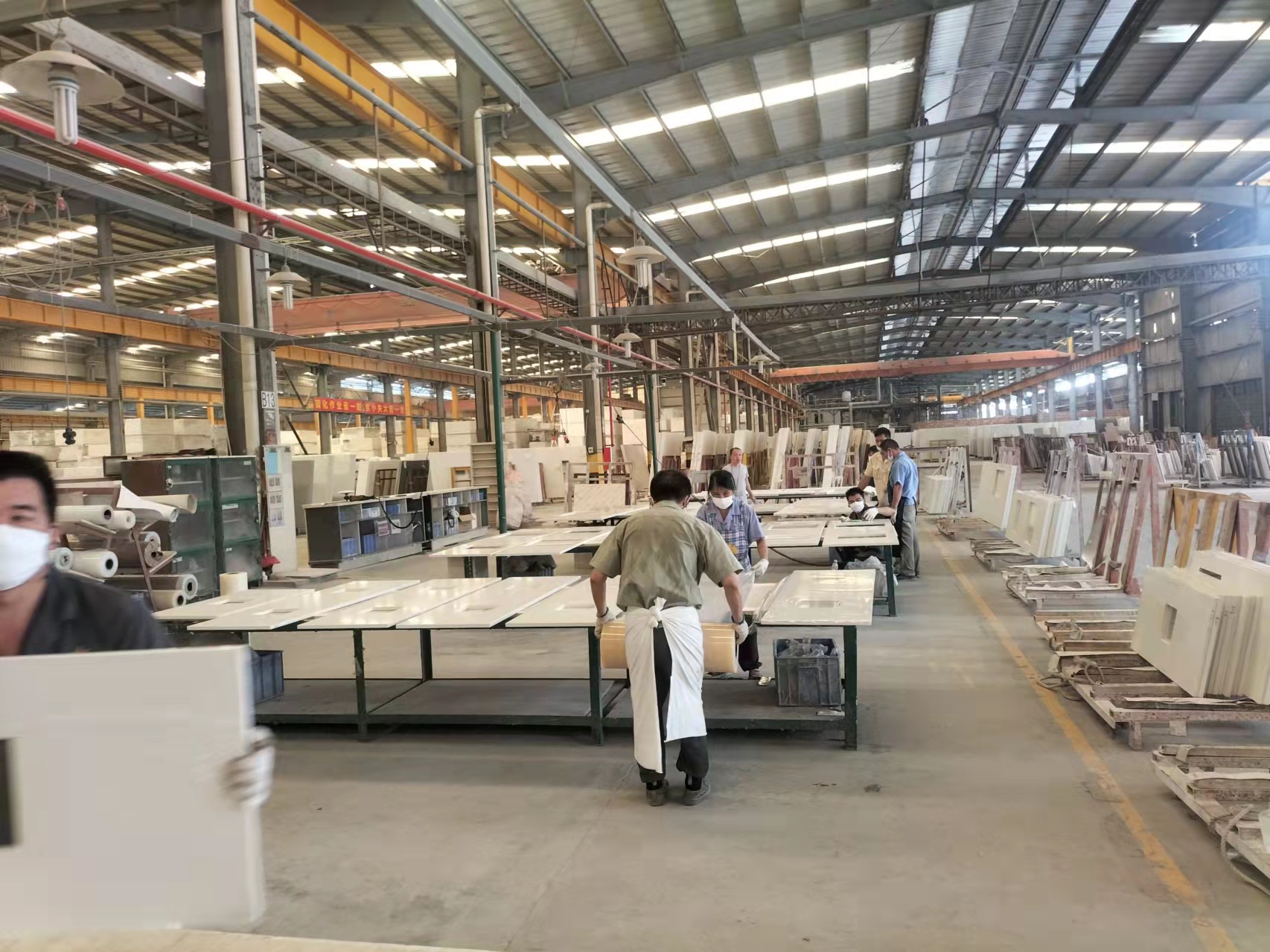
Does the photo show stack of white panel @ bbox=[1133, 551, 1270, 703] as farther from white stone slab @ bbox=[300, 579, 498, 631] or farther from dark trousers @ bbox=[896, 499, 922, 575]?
dark trousers @ bbox=[896, 499, 922, 575]

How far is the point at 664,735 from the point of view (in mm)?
4172

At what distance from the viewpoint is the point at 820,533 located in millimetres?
8984

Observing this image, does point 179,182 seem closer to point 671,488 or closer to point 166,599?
point 166,599

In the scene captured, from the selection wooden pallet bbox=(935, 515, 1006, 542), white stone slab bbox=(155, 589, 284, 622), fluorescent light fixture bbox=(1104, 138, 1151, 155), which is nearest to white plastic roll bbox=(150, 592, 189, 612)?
white stone slab bbox=(155, 589, 284, 622)

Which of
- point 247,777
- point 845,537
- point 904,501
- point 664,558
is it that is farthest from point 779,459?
point 247,777

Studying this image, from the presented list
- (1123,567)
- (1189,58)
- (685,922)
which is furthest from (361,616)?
(1189,58)

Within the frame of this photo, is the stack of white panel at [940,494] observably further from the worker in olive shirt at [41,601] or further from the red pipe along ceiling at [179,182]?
the worker in olive shirt at [41,601]

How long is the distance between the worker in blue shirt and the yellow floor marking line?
3.14m

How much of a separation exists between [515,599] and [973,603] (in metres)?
5.29

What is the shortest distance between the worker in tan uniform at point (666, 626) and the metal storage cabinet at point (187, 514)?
24.8 feet

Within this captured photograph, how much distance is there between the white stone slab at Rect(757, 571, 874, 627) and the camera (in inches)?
191

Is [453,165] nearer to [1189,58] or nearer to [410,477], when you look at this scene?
[410,477]

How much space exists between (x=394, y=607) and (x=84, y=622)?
12.5 ft

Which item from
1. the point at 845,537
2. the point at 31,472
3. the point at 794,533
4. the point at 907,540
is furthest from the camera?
the point at 907,540
